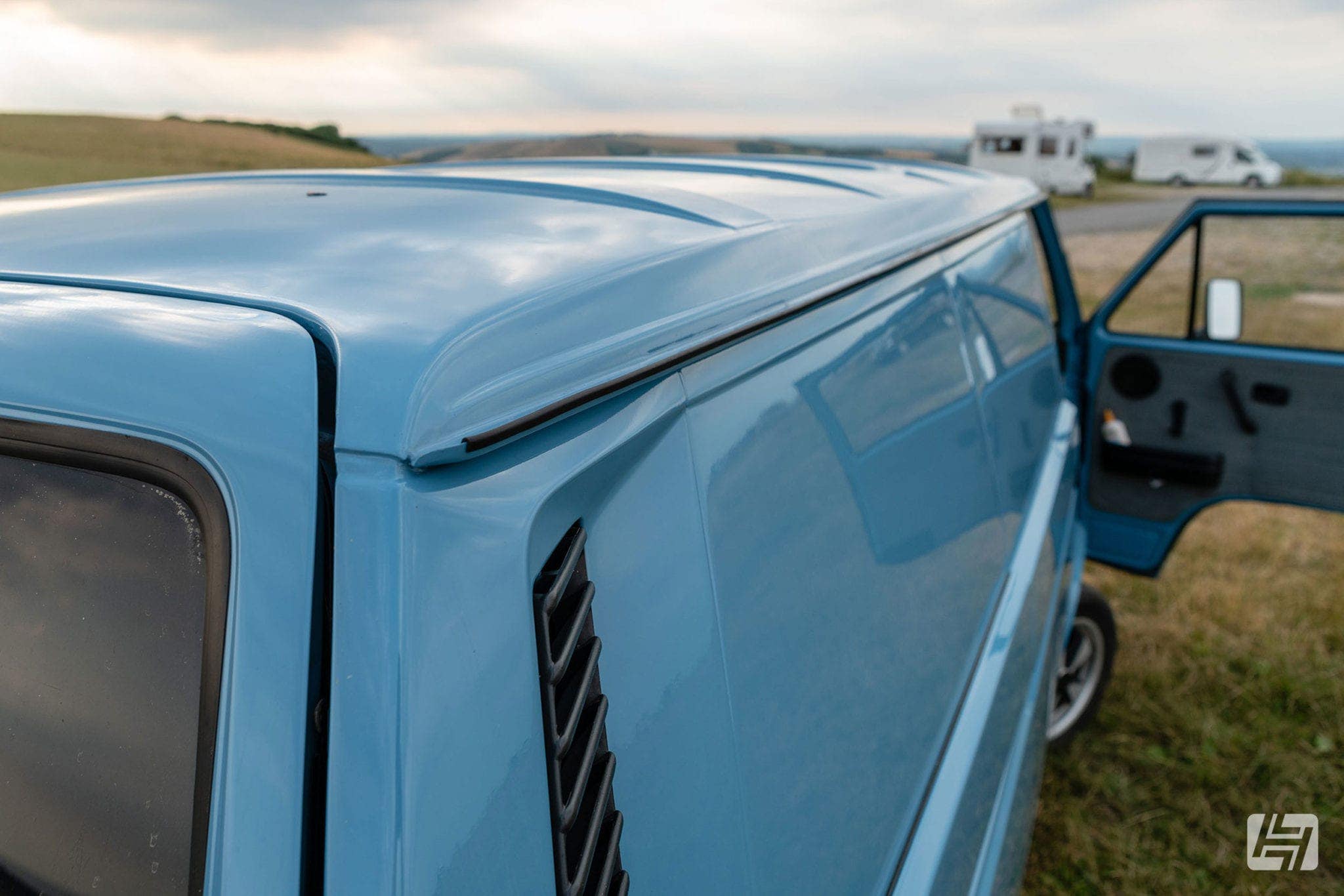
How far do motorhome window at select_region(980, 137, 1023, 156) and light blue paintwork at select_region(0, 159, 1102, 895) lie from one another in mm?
35792

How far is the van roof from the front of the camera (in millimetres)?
676

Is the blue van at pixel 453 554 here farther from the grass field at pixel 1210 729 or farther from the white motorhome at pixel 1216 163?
the white motorhome at pixel 1216 163

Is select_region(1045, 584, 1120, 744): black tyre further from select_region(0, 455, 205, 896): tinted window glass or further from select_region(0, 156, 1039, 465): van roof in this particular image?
select_region(0, 455, 205, 896): tinted window glass

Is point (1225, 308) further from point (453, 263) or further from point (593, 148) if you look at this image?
point (453, 263)

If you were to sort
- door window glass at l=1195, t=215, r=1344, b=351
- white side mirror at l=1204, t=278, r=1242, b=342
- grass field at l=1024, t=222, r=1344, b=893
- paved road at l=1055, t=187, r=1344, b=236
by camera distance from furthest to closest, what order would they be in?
paved road at l=1055, t=187, r=1344, b=236 < door window glass at l=1195, t=215, r=1344, b=351 < white side mirror at l=1204, t=278, r=1242, b=342 < grass field at l=1024, t=222, r=1344, b=893

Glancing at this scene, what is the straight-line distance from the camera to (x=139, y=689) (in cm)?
71

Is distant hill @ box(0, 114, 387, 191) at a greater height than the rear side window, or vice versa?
distant hill @ box(0, 114, 387, 191)

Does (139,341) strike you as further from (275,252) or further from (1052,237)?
(1052,237)

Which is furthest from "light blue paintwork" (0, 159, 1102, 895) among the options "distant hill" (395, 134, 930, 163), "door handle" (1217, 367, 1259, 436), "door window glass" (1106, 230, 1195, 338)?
"door window glass" (1106, 230, 1195, 338)

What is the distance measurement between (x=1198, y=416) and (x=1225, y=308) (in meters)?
0.41

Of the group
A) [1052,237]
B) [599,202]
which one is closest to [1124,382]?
[1052,237]

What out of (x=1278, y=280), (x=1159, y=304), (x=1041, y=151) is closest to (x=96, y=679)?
(x=1278, y=280)

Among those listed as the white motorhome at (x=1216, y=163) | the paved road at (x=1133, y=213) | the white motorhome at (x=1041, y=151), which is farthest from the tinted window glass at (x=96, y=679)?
the white motorhome at (x=1216, y=163)

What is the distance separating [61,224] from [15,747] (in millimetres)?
594
